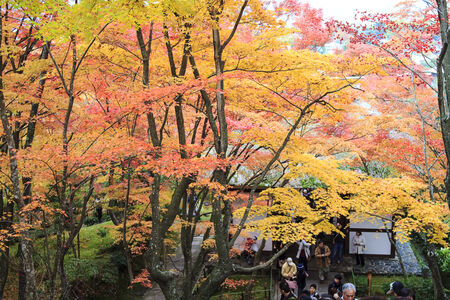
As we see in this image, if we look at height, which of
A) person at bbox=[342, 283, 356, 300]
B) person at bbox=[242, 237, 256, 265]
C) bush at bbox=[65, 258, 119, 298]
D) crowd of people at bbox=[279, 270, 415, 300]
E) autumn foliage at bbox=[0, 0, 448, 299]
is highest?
autumn foliage at bbox=[0, 0, 448, 299]

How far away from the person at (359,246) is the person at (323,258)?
1.28 m

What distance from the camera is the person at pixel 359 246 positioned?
41.6 feet

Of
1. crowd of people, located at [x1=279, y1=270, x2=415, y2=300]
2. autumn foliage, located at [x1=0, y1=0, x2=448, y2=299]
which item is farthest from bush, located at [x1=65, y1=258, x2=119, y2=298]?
crowd of people, located at [x1=279, y1=270, x2=415, y2=300]

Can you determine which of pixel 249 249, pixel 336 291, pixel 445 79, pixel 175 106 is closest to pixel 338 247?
pixel 249 249

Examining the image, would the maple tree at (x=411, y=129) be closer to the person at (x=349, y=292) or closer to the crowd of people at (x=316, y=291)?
the crowd of people at (x=316, y=291)

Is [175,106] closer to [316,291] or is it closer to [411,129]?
[316,291]

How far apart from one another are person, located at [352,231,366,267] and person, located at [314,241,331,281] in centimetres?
128

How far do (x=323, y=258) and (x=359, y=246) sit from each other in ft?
6.26

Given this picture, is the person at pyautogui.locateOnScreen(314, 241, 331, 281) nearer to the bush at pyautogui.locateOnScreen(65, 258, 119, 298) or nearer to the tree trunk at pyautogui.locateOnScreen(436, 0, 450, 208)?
the bush at pyautogui.locateOnScreen(65, 258, 119, 298)

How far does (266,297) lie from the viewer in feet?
38.0

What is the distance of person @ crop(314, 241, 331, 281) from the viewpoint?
1177 cm

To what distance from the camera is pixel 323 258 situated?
39.7 feet

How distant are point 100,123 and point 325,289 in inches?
333

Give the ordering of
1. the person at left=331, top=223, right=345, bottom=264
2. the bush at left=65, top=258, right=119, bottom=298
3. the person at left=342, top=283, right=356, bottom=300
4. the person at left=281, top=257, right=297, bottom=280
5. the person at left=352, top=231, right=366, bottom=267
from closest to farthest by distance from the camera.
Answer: the person at left=342, top=283, right=356, bottom=300
the person at left=281, top=257, right=297, bottom=280
the bush at left=65, top=258, right=119, bottom=298
the person at left=352, top=231, right=366, bottom=267
the person at left=331, top=223, right=345, bottom=264
